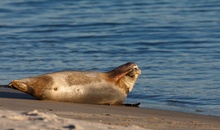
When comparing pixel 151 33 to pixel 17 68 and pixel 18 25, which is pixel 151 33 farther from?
pixel 17 68

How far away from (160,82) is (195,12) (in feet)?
35.6

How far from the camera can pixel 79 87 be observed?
26.1ft

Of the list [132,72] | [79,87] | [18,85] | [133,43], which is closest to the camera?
[18,85]

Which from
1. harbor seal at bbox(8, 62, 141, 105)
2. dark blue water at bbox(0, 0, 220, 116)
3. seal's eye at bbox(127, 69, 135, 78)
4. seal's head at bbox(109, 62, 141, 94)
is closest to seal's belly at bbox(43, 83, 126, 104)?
harbor seal at bbox(8, 62, 141, 105)

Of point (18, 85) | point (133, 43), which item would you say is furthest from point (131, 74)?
point (133, 43)

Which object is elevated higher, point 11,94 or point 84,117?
point 84,117

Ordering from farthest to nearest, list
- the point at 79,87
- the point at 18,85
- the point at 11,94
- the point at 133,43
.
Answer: the point at 133,43 < the point at 11,94 < the point at 79,87 < the point at 18,85

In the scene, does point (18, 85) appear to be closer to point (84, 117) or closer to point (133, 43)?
point (84, 117)

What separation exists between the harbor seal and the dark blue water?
493mm

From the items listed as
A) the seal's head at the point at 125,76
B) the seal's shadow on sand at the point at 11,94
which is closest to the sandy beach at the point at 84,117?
the seal's shadow on sand at the point at 11,94

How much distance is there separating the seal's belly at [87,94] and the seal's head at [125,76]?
14cm

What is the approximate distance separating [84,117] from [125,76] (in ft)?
6.56

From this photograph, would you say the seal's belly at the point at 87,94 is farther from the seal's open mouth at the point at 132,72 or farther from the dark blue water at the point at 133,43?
the dark blue water at the point at 133,43

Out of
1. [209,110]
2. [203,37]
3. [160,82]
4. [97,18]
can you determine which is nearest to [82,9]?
[97,18]
